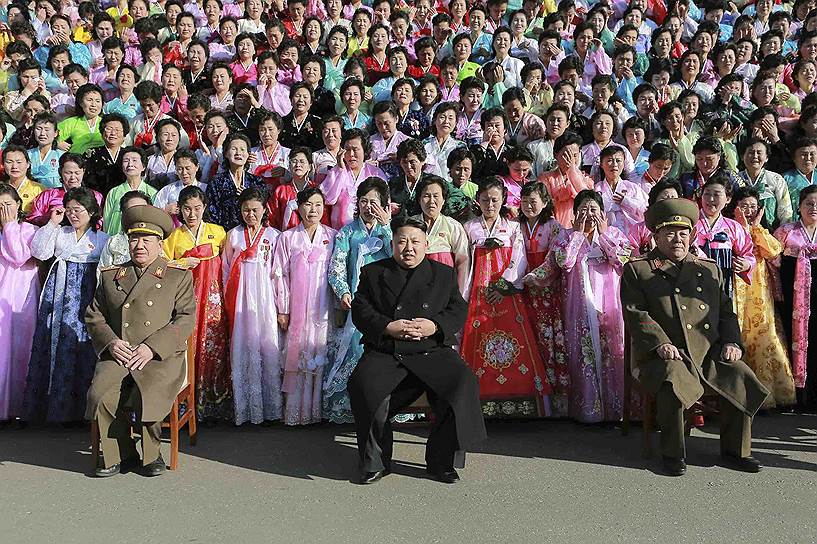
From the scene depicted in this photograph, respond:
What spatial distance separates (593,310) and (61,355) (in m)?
3.15

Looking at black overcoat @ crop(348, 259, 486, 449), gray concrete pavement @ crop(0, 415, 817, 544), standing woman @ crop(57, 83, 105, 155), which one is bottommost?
gray concrete pavement @ crop(0, 415, 817, 544)

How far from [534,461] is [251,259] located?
6.67ft

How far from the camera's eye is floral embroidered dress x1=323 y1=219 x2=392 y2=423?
4.49 m

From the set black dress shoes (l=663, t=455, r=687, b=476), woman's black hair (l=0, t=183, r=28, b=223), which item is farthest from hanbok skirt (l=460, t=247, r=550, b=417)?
woman's black hair (l=0, t=183, r=28, b=223)

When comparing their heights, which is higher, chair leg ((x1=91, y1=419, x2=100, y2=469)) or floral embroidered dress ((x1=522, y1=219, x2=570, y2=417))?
floral embroidered dress ((x1=522, y1=219, x2=570, y2=417))

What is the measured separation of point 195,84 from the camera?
7.06 metres

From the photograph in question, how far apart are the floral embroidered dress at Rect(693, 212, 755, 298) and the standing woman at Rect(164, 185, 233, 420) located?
9.59 feet

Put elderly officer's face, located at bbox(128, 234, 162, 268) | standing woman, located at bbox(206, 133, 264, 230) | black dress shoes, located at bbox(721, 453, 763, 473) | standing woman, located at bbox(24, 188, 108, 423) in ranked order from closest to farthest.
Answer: black dress shoes, located at bbox(721, 453, 763, 473), elderly officer's face, located at bbox(128, 234, 162, 268), standing woman, located at bbox(24, 188, 108, 423), standing woman, located at bbox(206, 133, 264, 230)

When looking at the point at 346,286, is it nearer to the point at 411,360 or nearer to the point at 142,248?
the point at 411,360

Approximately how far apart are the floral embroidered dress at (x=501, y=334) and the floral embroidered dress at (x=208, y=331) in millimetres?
1463

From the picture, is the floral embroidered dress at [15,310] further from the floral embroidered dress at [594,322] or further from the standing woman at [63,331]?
the floral embroidered dress at [594,322]

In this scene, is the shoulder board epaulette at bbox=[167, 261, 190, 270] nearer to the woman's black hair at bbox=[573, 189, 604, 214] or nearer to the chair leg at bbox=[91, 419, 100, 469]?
the chair leg at bbox=[91, 419, 100, 469]

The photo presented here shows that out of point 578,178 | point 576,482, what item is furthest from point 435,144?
point 576,482

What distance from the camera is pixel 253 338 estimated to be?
4.52m
